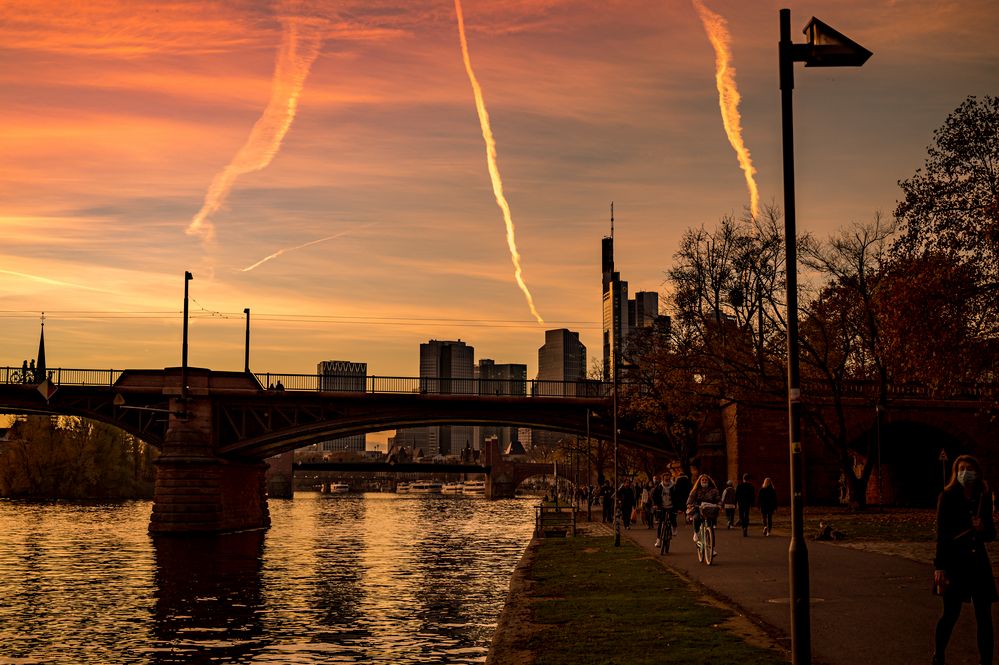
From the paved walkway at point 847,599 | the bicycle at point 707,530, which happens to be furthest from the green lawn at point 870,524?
the bicycle at point 707,530

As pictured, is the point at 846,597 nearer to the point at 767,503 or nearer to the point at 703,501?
the point at 703,501

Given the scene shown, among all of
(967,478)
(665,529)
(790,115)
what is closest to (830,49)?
(790,115)

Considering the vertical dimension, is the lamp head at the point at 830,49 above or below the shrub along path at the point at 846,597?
above

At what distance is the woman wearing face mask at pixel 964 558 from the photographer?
11727mm

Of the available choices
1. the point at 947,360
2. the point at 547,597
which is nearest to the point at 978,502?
the point at 547,597

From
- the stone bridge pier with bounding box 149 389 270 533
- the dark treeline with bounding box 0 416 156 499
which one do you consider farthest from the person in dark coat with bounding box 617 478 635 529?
the dark treeline with bounding box 0 416 156 499

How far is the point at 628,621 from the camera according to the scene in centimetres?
1719

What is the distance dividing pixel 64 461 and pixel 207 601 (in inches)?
3648

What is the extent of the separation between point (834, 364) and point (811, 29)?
166 feet

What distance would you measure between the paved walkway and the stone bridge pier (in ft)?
133

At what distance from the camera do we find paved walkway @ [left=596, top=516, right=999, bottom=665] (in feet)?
44.6

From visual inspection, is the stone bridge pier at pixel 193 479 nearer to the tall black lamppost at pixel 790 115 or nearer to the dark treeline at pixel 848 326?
the dark treeline at pixel 848 326

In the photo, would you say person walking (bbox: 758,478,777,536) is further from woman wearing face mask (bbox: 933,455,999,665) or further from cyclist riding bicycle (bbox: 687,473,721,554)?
woman wearing face mask (bbox: 933,455,999,665)

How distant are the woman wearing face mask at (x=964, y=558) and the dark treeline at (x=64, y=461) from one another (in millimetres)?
115009
